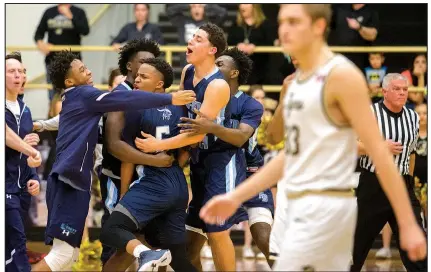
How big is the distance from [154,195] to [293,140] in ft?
7.98

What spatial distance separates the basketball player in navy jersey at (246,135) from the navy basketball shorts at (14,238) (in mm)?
1463

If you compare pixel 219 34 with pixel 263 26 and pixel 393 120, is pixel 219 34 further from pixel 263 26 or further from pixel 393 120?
pixel 263 26

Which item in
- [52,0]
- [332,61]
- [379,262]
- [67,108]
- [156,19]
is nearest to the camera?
[332,61]

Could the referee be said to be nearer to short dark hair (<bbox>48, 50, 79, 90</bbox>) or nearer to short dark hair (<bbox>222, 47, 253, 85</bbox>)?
short dark hair (<bbox>222, 47, 253, 85</bbox>)

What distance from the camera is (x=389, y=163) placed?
13.5 ft

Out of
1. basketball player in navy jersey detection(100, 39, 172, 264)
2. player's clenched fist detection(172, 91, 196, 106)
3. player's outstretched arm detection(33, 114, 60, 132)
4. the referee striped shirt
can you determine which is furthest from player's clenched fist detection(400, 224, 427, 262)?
player's outstretched arm detection(33, 114, 60, 132)

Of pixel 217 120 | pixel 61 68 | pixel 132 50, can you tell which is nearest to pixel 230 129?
pixel 217 120

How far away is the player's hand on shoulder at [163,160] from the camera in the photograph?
21.9ft

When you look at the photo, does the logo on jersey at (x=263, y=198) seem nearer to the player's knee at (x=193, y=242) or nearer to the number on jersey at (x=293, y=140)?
the player's knee at (x=193, y=242)

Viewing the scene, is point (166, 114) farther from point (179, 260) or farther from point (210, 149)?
point (179, 260)

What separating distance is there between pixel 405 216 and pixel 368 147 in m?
0.36

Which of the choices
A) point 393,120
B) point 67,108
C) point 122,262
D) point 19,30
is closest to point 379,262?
point 393,120

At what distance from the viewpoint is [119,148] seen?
665 cm

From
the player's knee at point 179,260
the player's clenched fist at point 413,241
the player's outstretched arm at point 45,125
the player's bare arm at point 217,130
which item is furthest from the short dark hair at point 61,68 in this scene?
the player's clenched fist at point 413,241
